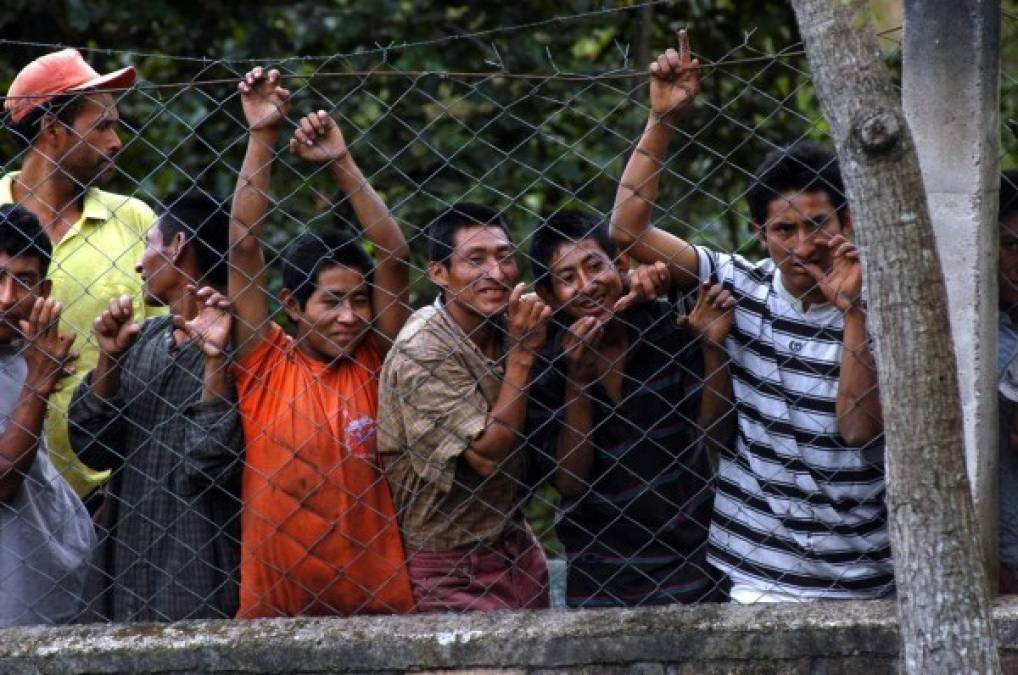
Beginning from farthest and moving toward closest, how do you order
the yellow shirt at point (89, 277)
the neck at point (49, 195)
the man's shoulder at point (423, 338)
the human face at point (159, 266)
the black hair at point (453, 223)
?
the neck at point (49, 195), the yellow shirt at point (89, 277), the human face at point (159, 266), the black hair at point (453, 223), the man's shoulder at point (423, 338)

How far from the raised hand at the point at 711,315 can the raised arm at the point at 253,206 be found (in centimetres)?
96

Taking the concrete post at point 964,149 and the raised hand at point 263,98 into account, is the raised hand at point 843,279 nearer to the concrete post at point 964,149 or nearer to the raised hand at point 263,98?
the concrete post at point 964,149

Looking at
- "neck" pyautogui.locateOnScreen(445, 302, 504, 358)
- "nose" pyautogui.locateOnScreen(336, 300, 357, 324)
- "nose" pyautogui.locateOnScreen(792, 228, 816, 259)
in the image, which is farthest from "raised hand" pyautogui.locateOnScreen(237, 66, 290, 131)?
"nose" pyautogui.locateOnScreen(792, 228, 816, 259)

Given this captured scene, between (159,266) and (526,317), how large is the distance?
1040mm

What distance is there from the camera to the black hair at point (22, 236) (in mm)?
3676

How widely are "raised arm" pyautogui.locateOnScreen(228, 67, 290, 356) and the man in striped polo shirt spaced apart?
2.57 feet

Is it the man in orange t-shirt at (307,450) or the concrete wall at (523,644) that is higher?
the man in orange t-shirt at (307,450)

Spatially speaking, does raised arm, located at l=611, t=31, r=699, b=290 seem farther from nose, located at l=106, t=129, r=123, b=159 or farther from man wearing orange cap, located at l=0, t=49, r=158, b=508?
nose, located at l=106, t=129, r=123, b=159

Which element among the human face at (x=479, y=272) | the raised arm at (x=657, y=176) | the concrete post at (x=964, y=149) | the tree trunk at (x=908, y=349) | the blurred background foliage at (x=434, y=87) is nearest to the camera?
the tree trunk at (x=908, y=349)

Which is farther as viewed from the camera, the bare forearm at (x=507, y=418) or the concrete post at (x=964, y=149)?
the bare forearm at (x=507, y=418)

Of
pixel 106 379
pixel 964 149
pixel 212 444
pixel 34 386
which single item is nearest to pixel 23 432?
pixel 34 386

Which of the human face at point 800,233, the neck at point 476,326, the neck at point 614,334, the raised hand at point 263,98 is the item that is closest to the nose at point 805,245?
the human face at point 800,233

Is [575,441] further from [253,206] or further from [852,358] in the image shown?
[253,206]

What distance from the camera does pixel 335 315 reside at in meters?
3.60
